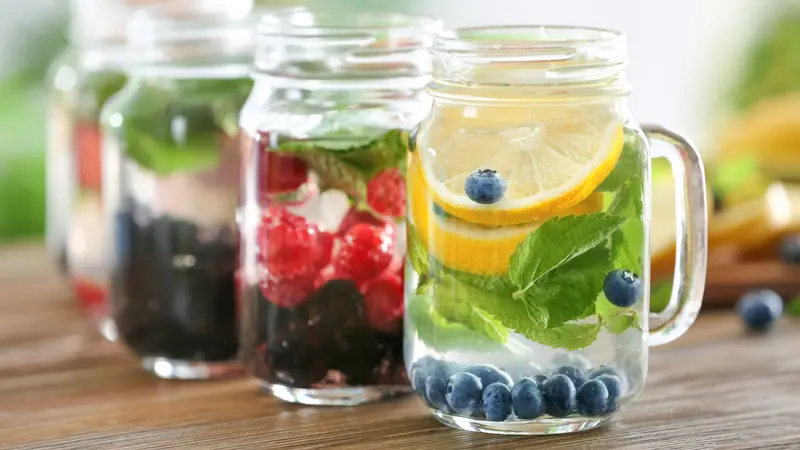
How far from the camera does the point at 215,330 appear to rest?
46.5 inches

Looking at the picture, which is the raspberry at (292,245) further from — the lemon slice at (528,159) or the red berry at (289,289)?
the lemon slice at (528,159)

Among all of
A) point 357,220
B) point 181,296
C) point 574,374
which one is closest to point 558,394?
point 574,374

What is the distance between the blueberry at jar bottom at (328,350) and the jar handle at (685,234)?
0.77ft

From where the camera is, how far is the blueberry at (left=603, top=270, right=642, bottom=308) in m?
0.93

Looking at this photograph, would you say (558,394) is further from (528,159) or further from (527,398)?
(528,159)

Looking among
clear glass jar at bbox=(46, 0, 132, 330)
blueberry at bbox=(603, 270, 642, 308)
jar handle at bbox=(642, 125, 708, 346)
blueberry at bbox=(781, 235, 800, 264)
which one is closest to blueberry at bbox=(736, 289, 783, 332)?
blueberry at bbox=(781, 235, 800, 264)

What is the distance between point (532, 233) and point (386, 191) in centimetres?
17

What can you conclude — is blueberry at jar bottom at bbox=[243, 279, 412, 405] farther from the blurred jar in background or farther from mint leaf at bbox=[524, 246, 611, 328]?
the blurred jar in background

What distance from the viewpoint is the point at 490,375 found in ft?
3.06

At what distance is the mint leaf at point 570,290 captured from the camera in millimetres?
917

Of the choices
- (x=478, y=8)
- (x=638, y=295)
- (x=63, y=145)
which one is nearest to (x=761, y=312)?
(x=638, y=295)

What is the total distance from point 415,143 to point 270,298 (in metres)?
0.20

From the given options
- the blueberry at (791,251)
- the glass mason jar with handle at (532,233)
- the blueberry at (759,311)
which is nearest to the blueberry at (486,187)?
the glass mason jar with handle at (532,233)

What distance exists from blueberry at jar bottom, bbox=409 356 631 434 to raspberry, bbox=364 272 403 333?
0.08 meters
